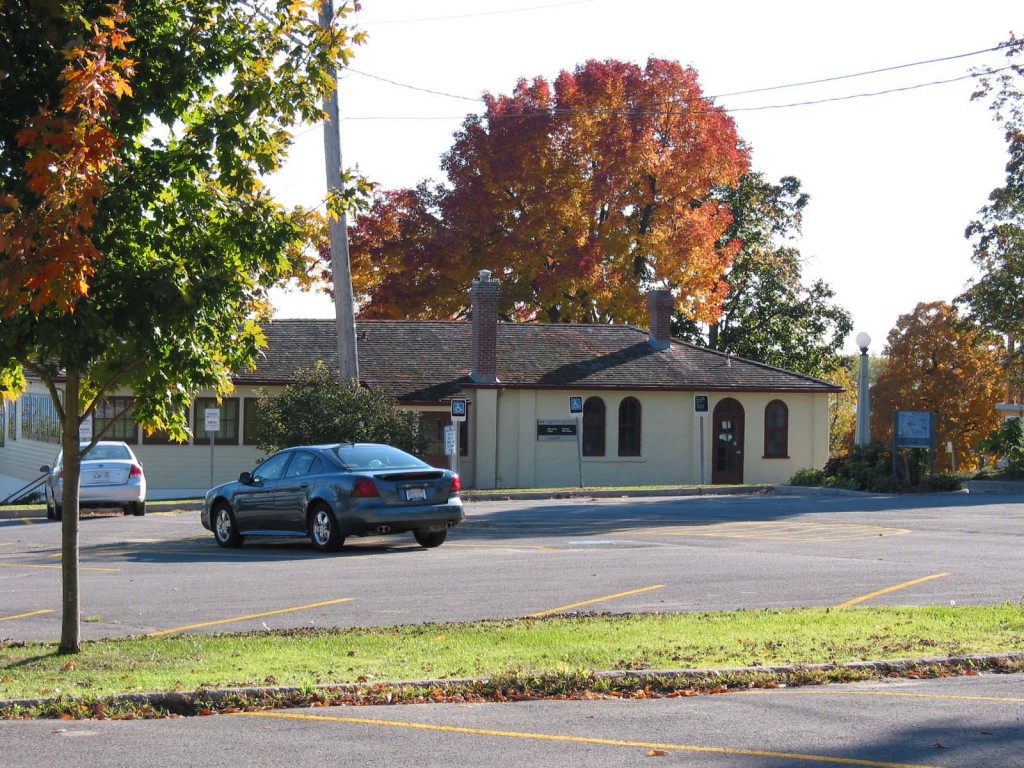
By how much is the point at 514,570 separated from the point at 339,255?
13.7 meters

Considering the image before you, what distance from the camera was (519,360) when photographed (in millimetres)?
39750

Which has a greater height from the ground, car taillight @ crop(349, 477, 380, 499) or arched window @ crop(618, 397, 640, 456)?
arched window @ crop(618, 397, 640, 456)

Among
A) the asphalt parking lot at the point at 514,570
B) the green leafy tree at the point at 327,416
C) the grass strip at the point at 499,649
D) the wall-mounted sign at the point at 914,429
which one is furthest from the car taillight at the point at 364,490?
the wall-mounted sign at the point at 914,429

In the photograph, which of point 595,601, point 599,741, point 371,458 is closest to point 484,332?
point 371,458

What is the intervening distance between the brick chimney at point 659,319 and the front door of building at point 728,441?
3057mm

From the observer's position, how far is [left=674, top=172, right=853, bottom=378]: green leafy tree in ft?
182

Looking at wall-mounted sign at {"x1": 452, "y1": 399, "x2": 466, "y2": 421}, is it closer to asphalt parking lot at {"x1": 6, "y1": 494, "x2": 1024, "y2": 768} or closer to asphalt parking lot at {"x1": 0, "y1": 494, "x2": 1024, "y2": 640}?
asphalt parking lot at {"x1": 6, "y1": 494, "x2": 1024, "y2": 768}

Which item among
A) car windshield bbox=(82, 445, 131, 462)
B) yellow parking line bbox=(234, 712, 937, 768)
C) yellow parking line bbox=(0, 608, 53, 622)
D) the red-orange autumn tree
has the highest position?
the red-orange autumn tree

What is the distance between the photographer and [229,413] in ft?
122

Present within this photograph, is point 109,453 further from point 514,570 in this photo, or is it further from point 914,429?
point 914,429

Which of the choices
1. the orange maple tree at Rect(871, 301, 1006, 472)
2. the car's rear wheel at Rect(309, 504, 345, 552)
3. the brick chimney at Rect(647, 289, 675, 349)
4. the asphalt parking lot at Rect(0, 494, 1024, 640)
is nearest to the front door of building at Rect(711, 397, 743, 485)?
the brick chimney at Rect(647, 289, 675, 349)

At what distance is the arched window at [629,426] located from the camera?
3988 centimetres

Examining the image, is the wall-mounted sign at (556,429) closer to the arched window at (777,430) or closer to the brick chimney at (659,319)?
the brick chimney at (659,319)

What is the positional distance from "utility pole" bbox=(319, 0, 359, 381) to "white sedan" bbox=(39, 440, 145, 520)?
5324 millimetres
